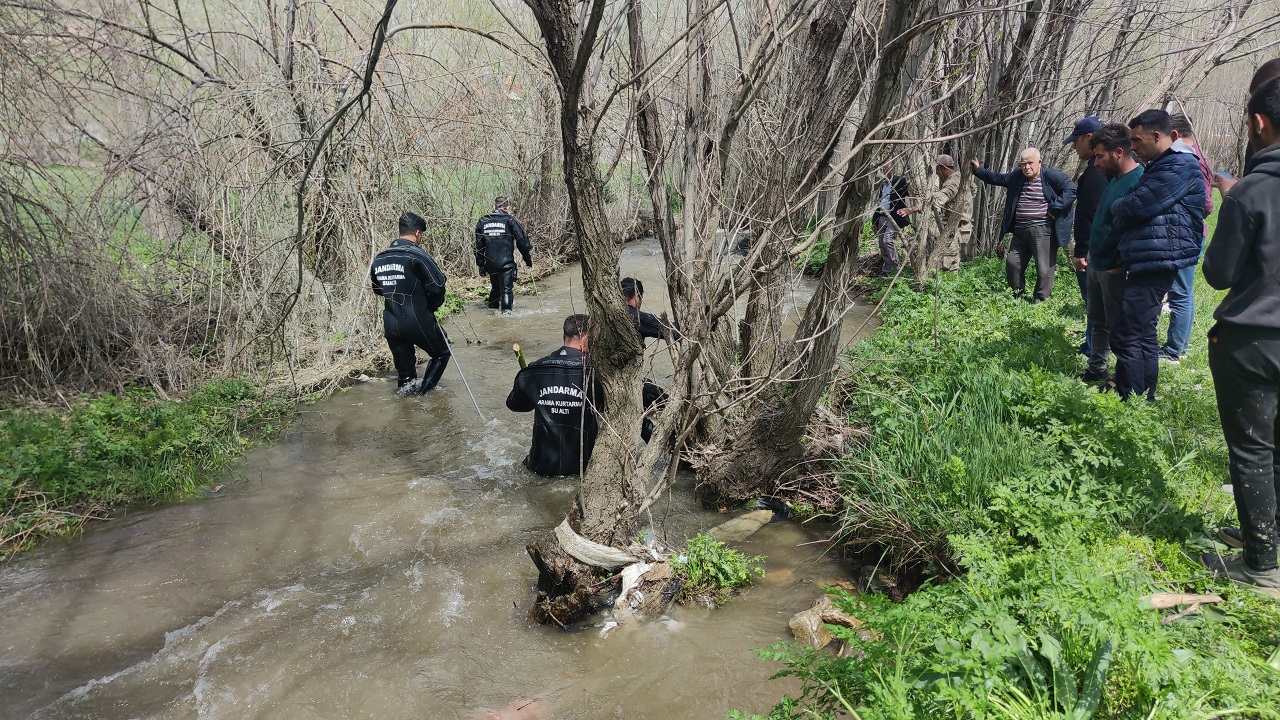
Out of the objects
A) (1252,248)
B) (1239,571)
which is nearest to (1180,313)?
(1252,248)

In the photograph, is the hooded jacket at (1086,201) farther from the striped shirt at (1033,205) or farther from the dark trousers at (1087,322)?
the striped shirt at (1033,205)

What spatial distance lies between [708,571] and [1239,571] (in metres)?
2.46

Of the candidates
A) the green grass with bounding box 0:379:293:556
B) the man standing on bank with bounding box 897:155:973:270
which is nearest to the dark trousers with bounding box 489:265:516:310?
the green grass with bounding box 0:379:293:556

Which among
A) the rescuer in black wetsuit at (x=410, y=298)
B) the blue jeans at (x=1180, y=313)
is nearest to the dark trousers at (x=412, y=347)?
the rescuer in black wetsuit at (x=410, y=298)

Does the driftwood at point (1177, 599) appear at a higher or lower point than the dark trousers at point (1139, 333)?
lower

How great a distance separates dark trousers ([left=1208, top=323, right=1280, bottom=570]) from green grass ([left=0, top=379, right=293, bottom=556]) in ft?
21.3

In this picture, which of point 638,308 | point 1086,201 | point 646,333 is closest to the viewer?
point 638,308

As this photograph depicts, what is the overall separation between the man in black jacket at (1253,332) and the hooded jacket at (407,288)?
6265 millimetres

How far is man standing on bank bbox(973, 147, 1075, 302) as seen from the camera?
771 cm

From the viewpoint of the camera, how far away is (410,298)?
749cm

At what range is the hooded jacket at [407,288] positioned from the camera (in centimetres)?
741

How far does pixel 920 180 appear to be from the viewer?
9977 millimetres

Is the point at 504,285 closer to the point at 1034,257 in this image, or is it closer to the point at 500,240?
the point at 500,240

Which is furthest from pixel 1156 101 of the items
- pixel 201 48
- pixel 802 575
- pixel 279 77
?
pixel 201 48
